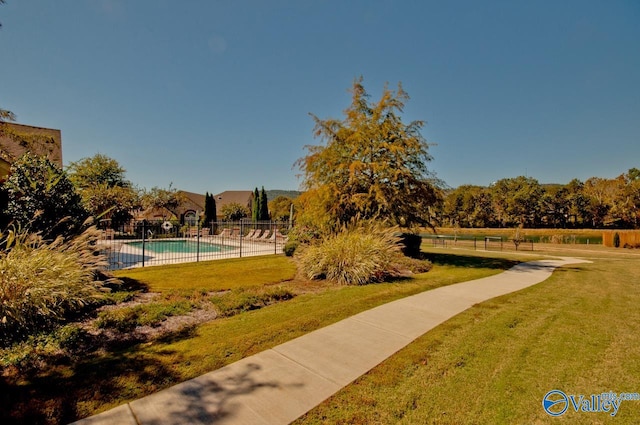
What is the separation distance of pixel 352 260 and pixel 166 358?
5684mm

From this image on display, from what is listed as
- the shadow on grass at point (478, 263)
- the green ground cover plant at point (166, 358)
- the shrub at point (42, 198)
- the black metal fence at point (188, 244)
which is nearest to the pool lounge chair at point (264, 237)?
the black metal fence at point (188, 244)

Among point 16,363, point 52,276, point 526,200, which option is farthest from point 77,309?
point 526,200

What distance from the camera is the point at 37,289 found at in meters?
4.27

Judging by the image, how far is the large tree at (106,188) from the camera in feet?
78.6

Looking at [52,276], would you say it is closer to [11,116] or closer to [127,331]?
[127,331]

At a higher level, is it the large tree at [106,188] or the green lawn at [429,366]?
the large tree at [106,188]

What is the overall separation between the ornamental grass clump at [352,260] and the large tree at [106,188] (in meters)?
16.5

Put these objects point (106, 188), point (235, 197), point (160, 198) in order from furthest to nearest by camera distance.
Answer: point (235, 197)
point (160, 198)
point (106, 188)

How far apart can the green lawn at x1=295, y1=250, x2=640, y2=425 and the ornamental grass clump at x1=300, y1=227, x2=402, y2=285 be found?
3.15 m

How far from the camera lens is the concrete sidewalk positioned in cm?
248

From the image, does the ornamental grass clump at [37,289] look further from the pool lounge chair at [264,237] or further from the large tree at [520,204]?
the large tree at [520,204]

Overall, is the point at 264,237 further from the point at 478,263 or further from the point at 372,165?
the point at 478,263

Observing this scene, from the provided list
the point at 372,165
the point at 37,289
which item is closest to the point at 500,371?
the point at 37,289

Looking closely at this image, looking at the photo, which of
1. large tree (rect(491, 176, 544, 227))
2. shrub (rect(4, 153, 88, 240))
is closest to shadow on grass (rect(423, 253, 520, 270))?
shrub (rect(4, 153, 88, 240))
